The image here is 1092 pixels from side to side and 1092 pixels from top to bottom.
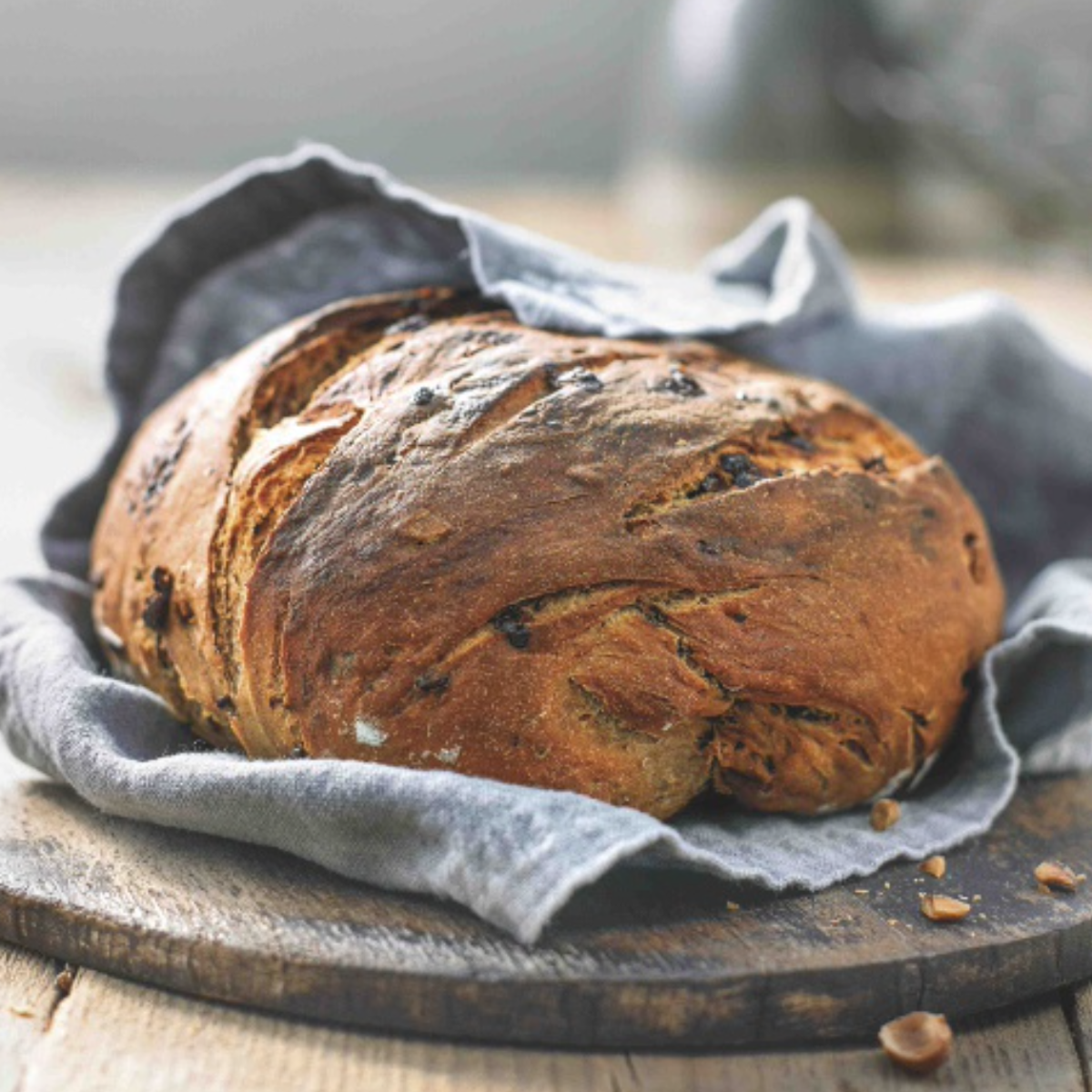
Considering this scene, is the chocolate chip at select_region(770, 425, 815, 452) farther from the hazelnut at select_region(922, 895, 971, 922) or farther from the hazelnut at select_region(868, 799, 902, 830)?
the hazelnut at select_region(922, 895, 971, 922)

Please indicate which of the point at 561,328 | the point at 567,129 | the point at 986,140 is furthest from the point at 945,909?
the point at 567,129

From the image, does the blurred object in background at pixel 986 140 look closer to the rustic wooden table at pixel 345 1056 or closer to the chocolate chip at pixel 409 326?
the chocolate chip at pixel 409 326

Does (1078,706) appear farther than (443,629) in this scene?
Yes

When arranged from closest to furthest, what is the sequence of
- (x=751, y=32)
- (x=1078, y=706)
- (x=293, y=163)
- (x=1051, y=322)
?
(x=1078, y=706) < (x=293, y=163) < (x=1051, y=322) < (x=751, y=32)

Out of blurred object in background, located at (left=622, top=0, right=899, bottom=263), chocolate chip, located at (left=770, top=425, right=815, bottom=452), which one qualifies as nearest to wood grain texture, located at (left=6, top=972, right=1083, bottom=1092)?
chocolate chip, located at (left=770, top=425, right=815, bottom=452)

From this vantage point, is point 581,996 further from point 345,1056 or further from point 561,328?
point 561,328

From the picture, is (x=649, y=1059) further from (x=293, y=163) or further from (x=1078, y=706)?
(x=293, y=163)

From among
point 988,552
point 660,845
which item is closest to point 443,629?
point 660,845
